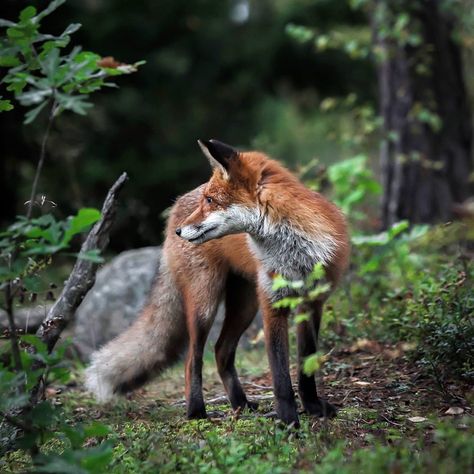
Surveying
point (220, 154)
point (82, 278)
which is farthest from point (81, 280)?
point (220, 154)

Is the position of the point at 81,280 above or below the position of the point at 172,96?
below

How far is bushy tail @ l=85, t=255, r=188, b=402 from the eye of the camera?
5.67 meters

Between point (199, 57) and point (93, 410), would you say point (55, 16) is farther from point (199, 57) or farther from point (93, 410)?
point (93, 410)

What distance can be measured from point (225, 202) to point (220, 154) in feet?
1.07

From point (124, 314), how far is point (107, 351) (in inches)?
107

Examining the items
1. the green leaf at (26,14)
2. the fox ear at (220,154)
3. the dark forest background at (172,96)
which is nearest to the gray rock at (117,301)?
the dark forest background at (172,96)

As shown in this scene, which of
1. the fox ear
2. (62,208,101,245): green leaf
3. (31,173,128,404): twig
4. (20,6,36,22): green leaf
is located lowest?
(31,173,128,404): twig

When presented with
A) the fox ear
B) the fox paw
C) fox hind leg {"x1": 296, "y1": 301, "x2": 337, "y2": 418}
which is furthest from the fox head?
the fox paw

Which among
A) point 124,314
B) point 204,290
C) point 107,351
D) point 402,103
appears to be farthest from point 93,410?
point 402,103

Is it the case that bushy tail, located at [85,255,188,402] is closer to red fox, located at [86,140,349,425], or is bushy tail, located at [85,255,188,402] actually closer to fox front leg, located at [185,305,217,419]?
red fox, located at [86,140,349,425]

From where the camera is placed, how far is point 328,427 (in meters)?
4.42

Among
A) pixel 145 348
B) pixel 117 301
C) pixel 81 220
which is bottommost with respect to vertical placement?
pixel 117 301

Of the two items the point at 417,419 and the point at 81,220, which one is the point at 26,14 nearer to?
the point at 81,220

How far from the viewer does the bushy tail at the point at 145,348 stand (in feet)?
18.6
